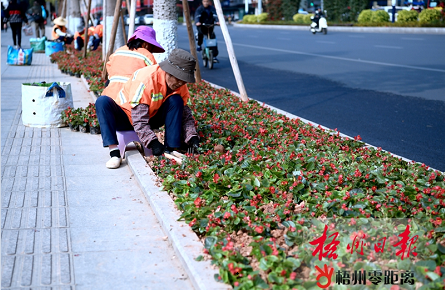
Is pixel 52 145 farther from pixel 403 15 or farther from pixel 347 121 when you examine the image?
pixel 403 15

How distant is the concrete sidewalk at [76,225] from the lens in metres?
3.39

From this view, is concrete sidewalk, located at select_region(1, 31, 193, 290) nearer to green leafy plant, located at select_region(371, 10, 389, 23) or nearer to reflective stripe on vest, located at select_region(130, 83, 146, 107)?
reflective stripe on vest, located at select_region(130, 83, 146, 107)

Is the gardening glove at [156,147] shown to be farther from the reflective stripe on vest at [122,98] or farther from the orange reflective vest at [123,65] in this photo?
the orange reflective vest at [123,65]

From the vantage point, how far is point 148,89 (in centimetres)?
521

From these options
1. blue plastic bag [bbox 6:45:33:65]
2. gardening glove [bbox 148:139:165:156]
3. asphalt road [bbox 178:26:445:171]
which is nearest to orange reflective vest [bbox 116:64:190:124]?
gardening glove [bbox 148:139:165:156]

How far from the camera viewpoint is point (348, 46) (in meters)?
20.8

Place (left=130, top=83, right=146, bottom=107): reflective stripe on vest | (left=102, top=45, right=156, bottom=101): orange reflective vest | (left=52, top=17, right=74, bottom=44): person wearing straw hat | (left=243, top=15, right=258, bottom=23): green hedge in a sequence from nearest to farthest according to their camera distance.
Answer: (left=130, top=83, right=146, bottom=107): reflective stripe on vest
(left=102, top=45, right=156, bottom=101): orange reflective vest
(left=52, top=17, right=74, bottom=44): person wearing straw hat
(left=243, top=15, right=258, bottom=23): green hedge

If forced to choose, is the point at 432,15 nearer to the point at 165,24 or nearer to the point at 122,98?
the point at 165,24

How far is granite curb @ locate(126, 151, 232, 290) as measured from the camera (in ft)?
10.3

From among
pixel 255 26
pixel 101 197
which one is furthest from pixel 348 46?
pixel 255 26

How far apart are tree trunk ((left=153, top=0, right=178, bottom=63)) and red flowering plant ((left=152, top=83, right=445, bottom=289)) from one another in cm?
364

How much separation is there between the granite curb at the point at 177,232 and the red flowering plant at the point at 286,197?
0.22ft

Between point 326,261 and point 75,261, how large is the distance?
62.8 inches

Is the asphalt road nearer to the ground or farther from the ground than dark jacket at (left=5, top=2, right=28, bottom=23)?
nearer to the ground
